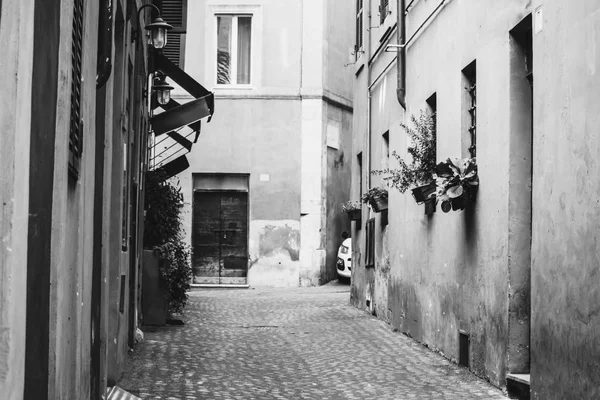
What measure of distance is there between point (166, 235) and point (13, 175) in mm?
10487

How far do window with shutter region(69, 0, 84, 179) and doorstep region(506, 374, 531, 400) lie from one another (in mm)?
4132

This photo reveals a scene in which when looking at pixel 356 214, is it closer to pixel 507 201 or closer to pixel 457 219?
pixel 457 219

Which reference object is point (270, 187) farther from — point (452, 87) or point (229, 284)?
→ point (452, 87)

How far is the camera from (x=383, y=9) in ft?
48.9

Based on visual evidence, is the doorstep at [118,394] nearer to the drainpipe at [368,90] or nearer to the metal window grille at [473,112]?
the metal window grille at [473,112]

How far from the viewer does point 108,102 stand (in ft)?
22.0

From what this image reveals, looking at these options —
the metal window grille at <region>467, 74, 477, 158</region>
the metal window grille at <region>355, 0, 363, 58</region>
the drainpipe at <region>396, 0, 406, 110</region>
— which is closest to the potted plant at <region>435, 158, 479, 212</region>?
the metal window grille at <region>467, 74, 477, 158</region>

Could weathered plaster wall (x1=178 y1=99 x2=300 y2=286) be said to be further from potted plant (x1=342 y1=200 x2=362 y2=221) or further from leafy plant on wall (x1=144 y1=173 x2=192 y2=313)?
leafy plant on wall (x1=144 y1=173 x2=192 y2=313)

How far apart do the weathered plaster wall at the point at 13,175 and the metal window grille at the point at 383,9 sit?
470 inches

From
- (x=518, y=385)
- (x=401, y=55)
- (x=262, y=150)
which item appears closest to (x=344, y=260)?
(x=262, y=150)

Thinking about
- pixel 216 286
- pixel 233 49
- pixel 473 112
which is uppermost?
pixel 233 49

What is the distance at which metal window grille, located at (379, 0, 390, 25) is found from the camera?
14575 millimetres

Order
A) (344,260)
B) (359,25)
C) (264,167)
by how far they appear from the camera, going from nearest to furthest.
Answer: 1. (359,25)
2. (344,260)
3. (264,167)

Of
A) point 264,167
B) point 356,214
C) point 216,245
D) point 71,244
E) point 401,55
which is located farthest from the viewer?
point 264,167
